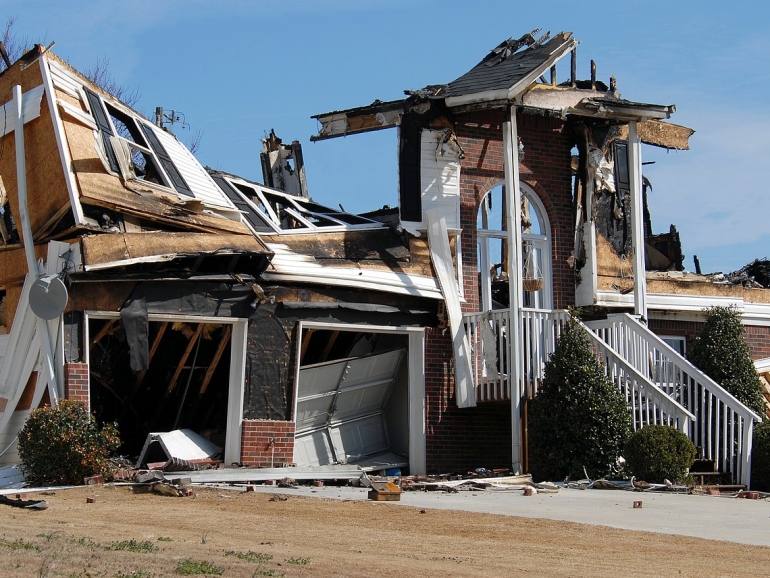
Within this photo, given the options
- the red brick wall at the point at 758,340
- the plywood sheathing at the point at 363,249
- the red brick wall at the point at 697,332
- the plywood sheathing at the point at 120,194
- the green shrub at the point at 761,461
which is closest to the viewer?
the plywood sheathing at the point at 120,194

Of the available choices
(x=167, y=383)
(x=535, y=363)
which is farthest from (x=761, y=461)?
(x=167, y=383)

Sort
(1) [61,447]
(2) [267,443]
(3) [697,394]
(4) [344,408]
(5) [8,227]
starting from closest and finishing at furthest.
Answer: (1) [61,447]
(2) [267,443]
(5) [8,227]
(3) [697,394]
(4) [344,408]

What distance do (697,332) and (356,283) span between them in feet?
21.3

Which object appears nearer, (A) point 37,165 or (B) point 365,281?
(A) point 37,165

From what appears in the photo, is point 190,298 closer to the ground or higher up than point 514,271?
closer to the ground

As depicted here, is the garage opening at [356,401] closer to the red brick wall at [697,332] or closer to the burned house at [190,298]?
the burned house at [190,298]

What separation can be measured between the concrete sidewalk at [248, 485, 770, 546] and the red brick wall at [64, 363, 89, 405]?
2522 millimetres

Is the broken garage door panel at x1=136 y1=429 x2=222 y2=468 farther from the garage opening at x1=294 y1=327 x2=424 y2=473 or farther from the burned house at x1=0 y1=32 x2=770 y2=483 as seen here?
the garage opening at x1=294 y1=327 x2=424 y2=473

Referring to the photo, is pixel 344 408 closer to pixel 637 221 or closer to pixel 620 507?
pixel 637 221

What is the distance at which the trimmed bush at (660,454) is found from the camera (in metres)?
15.9

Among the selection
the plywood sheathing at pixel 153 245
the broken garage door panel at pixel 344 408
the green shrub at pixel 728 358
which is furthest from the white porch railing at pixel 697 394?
the plywood sheathing at pixel 153 245

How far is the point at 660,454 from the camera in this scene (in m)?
15.9

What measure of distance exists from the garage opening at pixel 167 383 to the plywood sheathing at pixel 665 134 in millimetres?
9133

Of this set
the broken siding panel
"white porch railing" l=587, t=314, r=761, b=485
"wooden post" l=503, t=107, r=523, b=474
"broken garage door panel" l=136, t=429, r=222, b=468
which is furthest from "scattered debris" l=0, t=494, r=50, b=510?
"white porch railing" l=587, t=314, r=761, b=485
